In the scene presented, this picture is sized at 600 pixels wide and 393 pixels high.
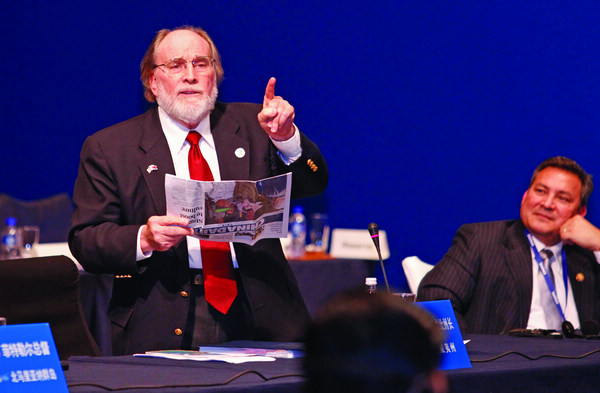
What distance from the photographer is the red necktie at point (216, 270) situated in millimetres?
2705

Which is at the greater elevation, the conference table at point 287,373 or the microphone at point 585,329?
the microphone at point 585,329

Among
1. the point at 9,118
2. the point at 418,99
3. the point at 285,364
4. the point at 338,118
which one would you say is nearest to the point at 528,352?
the point at 285,364

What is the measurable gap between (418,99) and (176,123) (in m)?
2.09

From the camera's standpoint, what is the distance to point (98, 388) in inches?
70.8

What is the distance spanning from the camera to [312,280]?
200 inches

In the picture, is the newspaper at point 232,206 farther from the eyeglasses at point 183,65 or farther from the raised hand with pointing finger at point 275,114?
the eyeglasses at point 183,65

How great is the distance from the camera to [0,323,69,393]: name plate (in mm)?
1755

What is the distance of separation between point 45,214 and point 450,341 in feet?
15.5

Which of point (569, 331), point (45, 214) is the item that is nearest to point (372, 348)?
point (569, 331)

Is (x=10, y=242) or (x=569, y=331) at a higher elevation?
(x=10, y=242)

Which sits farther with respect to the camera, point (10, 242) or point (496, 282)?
point (10, 242)

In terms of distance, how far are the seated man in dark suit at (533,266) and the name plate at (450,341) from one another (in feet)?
4.45

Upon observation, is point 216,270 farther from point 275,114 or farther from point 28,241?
point 28,241

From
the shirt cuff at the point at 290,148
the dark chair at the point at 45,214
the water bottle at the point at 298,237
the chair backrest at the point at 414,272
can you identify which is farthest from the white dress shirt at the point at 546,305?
the dark chair at the point at 45,214
